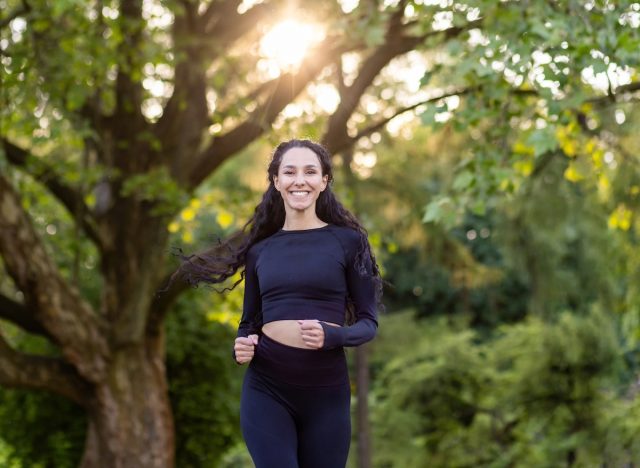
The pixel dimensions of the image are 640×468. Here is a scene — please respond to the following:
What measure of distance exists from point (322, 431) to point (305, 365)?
22 centimetres

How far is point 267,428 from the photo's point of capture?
301cm

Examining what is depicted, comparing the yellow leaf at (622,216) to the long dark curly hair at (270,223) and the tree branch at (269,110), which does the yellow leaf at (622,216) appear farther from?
the long dark curly hair at (270,223)

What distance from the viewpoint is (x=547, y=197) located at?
11688mm

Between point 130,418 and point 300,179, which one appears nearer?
point 300,179

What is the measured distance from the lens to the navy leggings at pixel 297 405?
3021 mm

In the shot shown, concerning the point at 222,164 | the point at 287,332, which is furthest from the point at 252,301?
the point at 222,164

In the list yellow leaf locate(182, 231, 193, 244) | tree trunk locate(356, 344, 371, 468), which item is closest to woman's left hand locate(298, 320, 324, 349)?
yellow leaf locate(182, 231, 193, 244)

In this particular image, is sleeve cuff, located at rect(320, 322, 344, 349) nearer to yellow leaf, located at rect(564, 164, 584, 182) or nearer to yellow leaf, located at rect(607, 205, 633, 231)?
yellow leaf, located at rect(564, 164, 584, 182)

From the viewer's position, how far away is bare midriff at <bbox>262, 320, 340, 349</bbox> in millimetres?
3033

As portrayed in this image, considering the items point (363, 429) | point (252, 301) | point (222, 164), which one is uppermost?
point (222, 164)

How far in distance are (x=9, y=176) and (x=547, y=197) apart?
6345 mm

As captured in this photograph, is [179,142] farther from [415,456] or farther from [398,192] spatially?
[415,456]

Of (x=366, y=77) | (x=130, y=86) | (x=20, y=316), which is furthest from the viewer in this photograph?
(x=130, y=86)

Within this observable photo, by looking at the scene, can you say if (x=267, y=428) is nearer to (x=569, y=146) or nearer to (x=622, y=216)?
(x=569, y=146)
